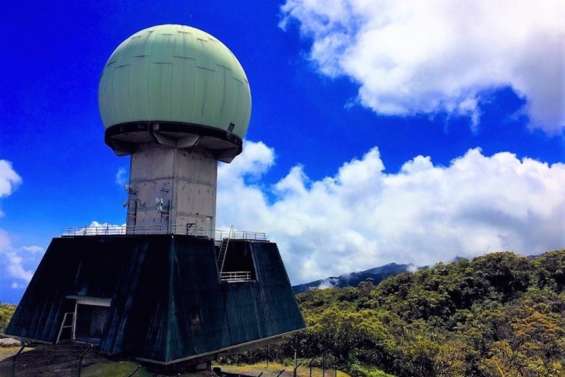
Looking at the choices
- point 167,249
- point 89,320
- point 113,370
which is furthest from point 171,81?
point 113,370

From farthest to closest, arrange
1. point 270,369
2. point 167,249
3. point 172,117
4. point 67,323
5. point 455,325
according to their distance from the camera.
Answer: point 455,325 → point 270,369 → point 172,117 → point 67,323 → point 167,249

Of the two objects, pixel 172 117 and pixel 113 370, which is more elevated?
pixel 172 117

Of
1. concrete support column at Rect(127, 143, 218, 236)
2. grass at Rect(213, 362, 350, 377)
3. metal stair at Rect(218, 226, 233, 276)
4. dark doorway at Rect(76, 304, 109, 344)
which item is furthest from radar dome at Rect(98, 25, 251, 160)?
grass at Rect(213, 362, 350, 377)

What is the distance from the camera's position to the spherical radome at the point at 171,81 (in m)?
21.8

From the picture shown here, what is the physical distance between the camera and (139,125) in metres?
22.0

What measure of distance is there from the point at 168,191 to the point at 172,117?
3.89 meters

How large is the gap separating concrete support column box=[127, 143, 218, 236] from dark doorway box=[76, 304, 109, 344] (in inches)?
167

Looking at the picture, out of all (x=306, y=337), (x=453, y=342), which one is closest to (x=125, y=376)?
(x=306, y=337)

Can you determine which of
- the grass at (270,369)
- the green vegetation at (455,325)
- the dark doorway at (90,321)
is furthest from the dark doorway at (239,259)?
the green vegetation at (455,325)

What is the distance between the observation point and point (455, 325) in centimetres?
4034

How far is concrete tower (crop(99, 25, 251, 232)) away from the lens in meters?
21.9

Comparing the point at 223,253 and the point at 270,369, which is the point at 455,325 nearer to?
the point at 270,369

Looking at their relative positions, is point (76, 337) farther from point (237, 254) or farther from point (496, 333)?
point (496, 333)

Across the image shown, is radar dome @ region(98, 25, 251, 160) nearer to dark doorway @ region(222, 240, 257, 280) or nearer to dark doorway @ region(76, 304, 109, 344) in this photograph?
dark doorway @ region(222, 240, 257, 280)
